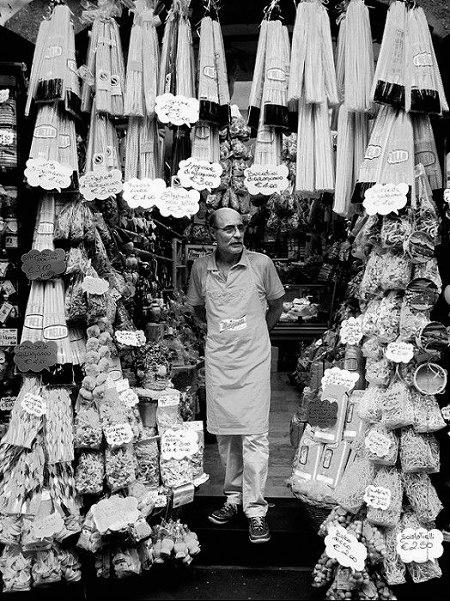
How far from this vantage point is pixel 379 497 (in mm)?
2430

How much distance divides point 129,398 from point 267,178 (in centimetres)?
129

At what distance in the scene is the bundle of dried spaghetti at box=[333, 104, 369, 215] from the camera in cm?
274

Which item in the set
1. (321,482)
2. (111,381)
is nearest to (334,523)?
(321,482)

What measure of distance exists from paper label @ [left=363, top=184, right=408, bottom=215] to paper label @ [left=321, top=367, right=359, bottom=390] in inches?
36.2

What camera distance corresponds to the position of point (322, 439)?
9.96 ft

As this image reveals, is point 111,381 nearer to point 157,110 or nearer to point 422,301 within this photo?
point 157,110

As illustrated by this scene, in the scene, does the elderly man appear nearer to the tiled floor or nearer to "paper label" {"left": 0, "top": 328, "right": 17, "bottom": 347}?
the tiled floor

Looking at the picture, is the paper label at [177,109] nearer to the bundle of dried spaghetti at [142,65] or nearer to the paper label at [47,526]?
the bundle of dried spaghetti at [142,65]

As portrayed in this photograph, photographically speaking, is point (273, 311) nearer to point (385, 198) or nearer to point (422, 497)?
point (385, 198)

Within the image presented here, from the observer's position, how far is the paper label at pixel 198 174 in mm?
2715

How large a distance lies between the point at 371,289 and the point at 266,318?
2.84 ft

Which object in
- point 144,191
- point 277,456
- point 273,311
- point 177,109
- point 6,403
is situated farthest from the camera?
point 277,456

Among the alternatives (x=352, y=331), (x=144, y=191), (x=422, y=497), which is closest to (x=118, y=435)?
(x=144, y=191)

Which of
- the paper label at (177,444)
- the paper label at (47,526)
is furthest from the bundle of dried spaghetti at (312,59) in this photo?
the paper label at (47,526)
